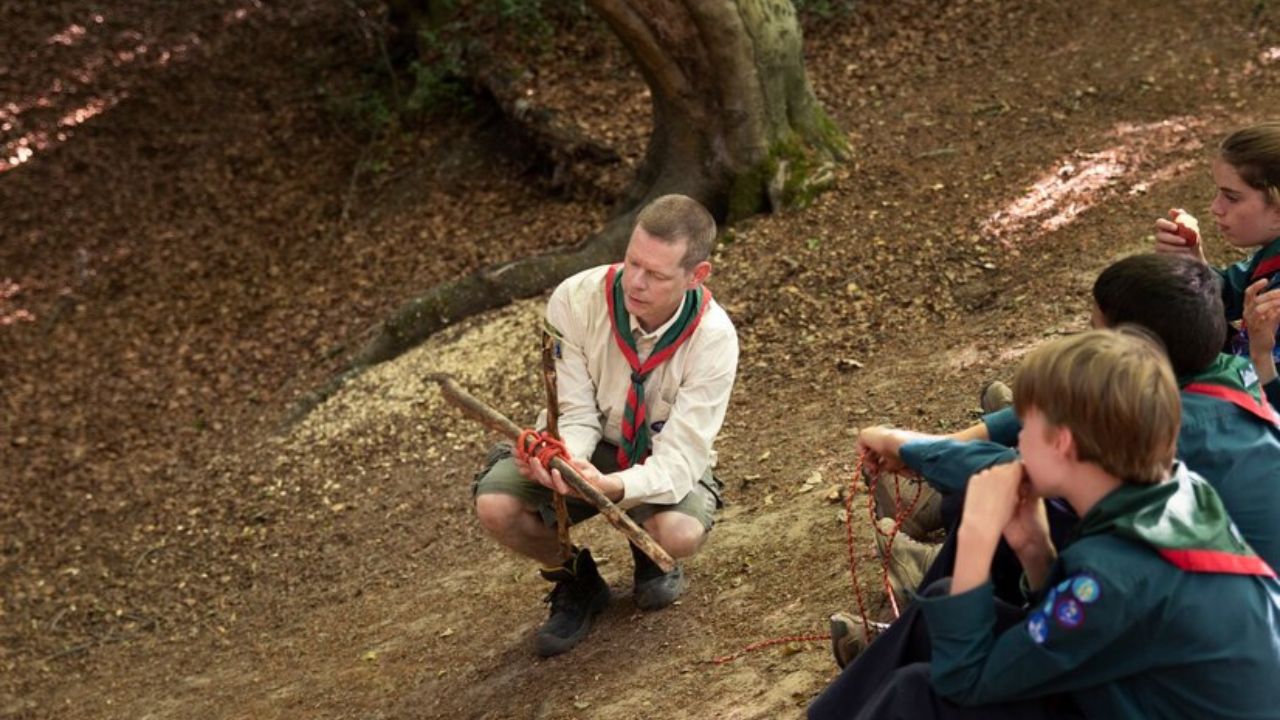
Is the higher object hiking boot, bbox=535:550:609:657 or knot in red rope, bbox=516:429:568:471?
knot in red rope, bbox=516:429:568:471

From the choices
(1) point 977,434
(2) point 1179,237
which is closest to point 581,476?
(1) point 977,434

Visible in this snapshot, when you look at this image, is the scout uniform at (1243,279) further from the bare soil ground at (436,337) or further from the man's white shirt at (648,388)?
the man's white shirt at (648,388)

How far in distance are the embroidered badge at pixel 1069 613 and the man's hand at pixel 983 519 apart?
6.6 inches

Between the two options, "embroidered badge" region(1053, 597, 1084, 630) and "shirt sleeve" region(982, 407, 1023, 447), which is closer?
"embroidered badge" region(1053, 597, 1084, 630)

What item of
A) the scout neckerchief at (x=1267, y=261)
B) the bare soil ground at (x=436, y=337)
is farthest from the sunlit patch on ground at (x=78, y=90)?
the scout neckerchief at (x=1267, y=261)

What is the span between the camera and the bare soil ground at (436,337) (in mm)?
5121

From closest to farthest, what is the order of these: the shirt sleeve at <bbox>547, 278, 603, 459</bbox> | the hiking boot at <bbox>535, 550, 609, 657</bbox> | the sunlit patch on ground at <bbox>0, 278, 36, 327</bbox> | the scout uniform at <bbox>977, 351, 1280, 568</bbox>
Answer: the scout uniform at <bbox>977, 351, 1280, 568</bbox> → the shirt sleeve at <bbox>547, 278, 603, 459</bbox> → the hiking boot at <bbox>535, 550, 609, 657</bbox> → the sunlit patch on ground at <bbox>0, 278, 36, 327</bbox>

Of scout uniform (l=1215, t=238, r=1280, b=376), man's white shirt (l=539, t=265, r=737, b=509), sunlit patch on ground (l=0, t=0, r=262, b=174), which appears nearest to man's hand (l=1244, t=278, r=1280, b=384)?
scout uniform (l=1215, t=238, r=1280, b=376)

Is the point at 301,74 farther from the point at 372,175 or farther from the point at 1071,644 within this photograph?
the point at 1071,644

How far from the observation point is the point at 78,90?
43.6 feet

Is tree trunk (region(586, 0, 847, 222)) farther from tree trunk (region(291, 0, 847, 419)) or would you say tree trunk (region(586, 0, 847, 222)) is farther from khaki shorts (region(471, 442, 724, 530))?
khaki shorts (region(471, 442, 724, 530))

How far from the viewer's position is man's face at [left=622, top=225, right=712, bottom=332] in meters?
4.12

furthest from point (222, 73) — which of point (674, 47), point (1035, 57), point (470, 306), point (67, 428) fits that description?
point (1035, 57)

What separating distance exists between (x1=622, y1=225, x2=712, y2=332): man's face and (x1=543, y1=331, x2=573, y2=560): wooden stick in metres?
0.30
